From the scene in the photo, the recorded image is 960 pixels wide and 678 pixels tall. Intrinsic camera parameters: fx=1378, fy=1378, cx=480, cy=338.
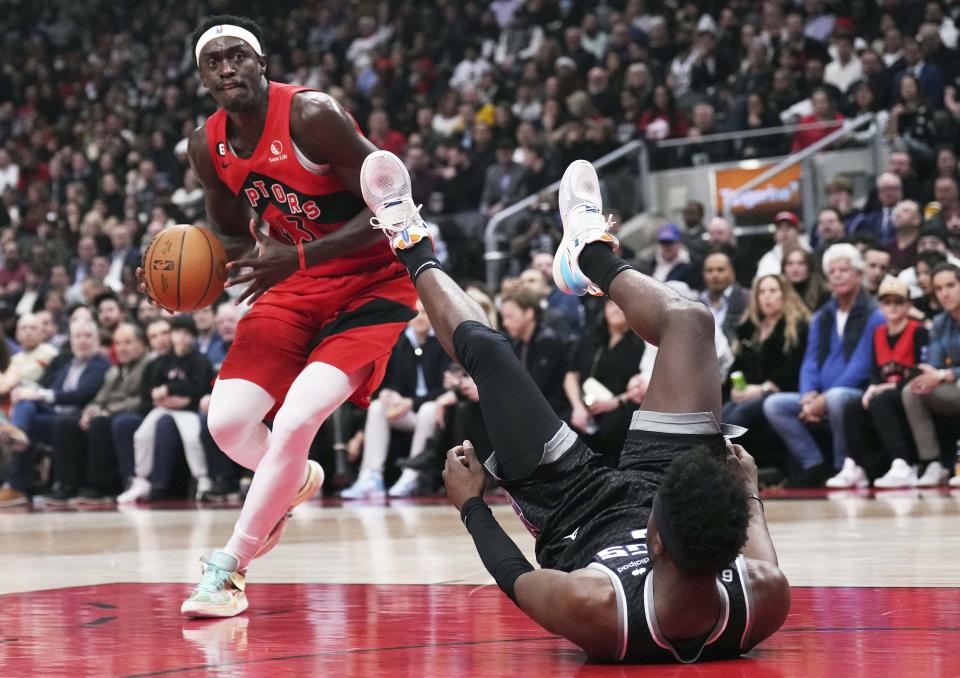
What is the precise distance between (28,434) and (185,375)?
5.63 feet

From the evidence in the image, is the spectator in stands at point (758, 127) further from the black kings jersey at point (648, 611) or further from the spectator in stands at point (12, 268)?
the black kings jersey at point (648, 611)

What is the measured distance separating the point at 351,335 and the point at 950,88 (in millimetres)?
Result: 8019

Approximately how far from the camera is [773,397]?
26.9ft

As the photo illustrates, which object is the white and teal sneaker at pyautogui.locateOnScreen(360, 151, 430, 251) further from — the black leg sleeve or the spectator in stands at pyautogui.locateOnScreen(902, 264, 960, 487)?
the spectator in stands at pyautogui.locateOnScreen(902, 264, 960, 487)

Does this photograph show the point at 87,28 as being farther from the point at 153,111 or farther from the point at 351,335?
the point at 351,335

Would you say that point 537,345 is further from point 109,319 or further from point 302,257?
point 302,257

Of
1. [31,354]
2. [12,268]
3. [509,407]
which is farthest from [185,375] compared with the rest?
[509,407]

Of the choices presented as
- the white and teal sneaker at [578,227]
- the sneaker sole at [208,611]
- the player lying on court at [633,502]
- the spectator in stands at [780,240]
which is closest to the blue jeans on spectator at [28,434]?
the spectator in stands at [780,240]

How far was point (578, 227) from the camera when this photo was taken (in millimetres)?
3998

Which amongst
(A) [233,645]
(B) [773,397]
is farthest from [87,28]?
(A) [233,645]

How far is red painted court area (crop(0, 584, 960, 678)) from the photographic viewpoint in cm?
280

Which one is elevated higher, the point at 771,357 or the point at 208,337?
the point at 208,337

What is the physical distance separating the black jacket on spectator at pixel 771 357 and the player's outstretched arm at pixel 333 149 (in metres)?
4.69

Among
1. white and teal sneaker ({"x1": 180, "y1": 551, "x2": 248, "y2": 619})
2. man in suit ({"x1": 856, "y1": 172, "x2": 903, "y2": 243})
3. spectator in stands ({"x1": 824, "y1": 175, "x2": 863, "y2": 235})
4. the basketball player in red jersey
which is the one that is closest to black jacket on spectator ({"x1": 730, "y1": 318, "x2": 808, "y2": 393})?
man in suit ({"x1": 856, "y1": 172, "x2": 903, "y2": 243})
